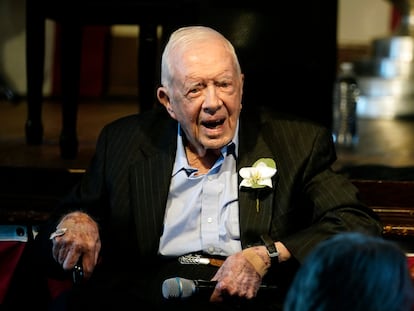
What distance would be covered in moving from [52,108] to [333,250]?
3729 millimetres

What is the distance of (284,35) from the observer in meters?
3.12

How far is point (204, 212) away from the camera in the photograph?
6.07 ft

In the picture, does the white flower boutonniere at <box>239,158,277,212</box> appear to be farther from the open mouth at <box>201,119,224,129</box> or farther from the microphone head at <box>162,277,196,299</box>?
the microphone head at <box>162,277,196,299</box>

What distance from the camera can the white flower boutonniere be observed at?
1.83 meters

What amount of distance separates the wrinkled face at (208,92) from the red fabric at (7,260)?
2.23 feet

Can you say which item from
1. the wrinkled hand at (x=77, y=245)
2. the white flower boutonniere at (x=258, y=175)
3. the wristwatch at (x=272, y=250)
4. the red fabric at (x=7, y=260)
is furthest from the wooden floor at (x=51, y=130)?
the wristwatch at (x=272, y=250)

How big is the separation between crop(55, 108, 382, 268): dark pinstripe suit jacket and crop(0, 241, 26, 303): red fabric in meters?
0.41

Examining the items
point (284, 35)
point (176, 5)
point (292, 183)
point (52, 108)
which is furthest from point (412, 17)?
point (292, 183)

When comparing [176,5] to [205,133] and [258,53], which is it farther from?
[205,133]

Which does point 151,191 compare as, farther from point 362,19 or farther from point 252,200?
point 362,19

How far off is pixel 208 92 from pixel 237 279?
0.41 meters

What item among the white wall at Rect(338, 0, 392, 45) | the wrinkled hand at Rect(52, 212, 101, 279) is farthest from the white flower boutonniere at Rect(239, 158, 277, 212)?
the white wall at Rect(338, 0, 392, 45)

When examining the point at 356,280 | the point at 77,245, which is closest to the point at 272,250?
the point at 77,245

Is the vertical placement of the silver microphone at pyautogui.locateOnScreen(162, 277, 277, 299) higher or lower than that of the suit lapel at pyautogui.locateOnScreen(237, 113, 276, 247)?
lower
